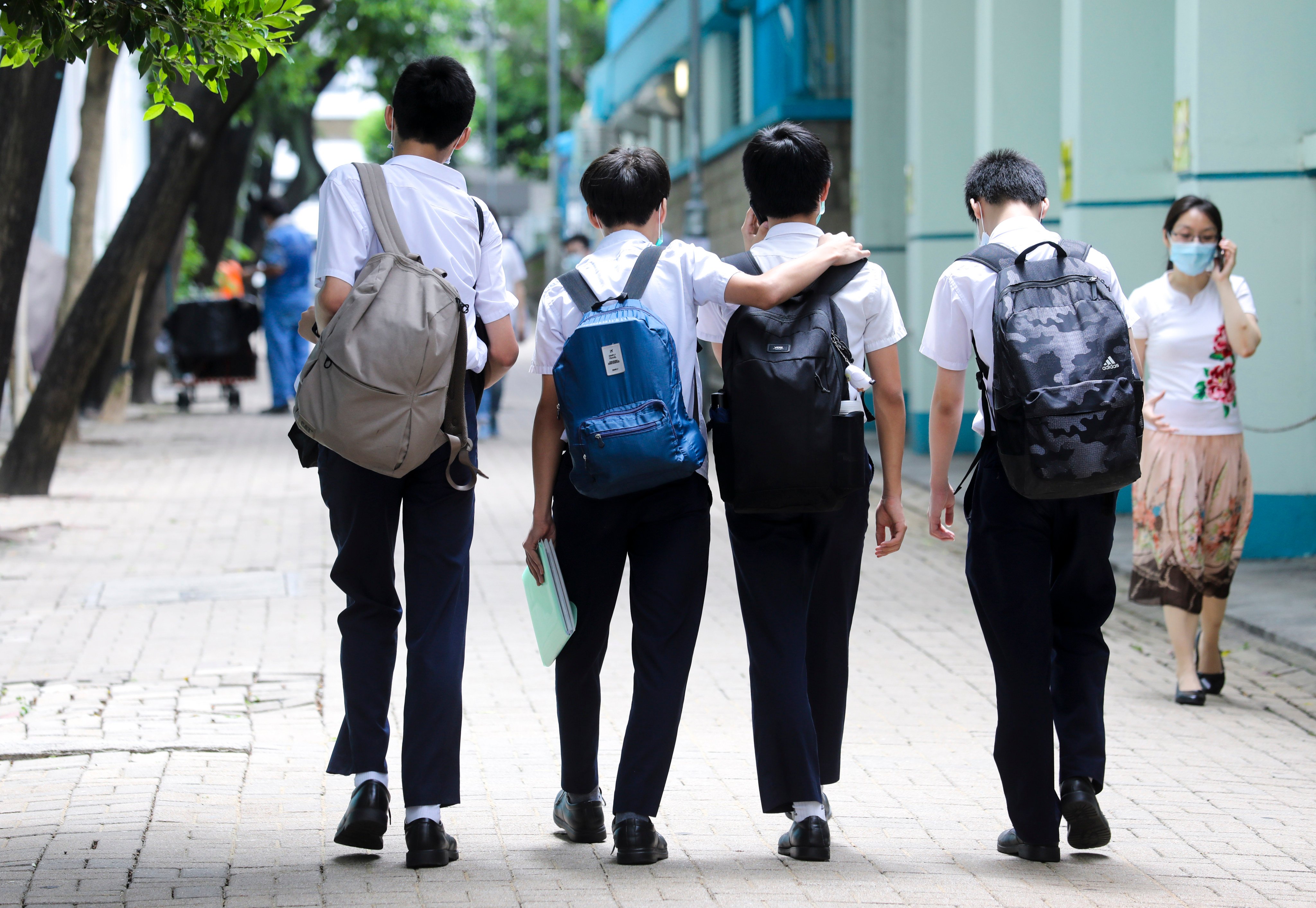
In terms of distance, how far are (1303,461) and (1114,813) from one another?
532 centimetres

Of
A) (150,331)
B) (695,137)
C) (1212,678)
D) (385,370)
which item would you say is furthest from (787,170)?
(695,137)

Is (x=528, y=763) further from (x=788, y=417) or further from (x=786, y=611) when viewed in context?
(x=788, y=417)

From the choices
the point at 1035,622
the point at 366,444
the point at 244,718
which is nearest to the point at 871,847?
the point at 1035,622

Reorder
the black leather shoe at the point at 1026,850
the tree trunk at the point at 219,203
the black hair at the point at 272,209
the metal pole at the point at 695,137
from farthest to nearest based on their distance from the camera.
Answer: the tree trunk at the point at 219,203 → the metal pole at the point at 695,137 → the black hair at the point at 272,209 → the black leather shoe at the point at 1026,850

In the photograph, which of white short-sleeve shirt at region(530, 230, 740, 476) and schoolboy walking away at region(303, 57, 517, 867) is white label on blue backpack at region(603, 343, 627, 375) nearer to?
white short-sleeve shirt at region(530, 230, 740, 476)

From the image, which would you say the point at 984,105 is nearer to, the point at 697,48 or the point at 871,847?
the point at 697,48

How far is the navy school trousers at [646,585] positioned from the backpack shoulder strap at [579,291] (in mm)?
422

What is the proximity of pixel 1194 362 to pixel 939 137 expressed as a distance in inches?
375

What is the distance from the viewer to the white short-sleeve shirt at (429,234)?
4309 millimetres

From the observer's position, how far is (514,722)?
6.38m

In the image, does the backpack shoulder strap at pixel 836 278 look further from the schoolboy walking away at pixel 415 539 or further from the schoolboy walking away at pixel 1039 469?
the schoolboy walking away at pixel 415 539

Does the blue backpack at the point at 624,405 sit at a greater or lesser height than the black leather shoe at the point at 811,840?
greater

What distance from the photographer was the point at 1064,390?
14.2 ft

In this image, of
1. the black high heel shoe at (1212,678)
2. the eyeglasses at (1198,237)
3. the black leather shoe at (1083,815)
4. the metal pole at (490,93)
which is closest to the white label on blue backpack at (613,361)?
the black leather shoe at (1083,815)
